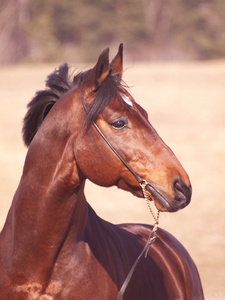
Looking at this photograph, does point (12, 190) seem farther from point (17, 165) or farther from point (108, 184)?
point (108, 184)

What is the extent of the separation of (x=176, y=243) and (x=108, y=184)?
1766mm

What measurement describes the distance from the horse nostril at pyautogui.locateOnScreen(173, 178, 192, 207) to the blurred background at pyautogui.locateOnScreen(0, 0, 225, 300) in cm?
84

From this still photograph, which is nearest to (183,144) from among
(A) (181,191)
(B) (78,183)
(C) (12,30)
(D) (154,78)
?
(D) (154,78)

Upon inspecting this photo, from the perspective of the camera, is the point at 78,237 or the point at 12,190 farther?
the point at 12,190

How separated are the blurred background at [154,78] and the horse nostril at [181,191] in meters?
0.84

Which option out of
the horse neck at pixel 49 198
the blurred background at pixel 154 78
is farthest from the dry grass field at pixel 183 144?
the horse neck at pixel 49 198

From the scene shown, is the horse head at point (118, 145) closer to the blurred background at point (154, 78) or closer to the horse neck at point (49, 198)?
the horse neck at point (49, 198)

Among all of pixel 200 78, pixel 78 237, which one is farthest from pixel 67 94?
pixel 200 78

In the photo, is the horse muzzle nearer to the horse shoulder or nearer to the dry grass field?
the dry grass field

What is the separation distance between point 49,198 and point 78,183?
0.18 m

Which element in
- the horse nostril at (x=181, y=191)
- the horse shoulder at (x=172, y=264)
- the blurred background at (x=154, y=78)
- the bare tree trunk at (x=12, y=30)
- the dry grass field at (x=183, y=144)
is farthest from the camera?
the bare tree trunk at (x=12, y=30)

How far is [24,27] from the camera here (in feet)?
136

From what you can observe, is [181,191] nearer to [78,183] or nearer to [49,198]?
[78,183]

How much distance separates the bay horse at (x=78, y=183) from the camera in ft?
9.54
